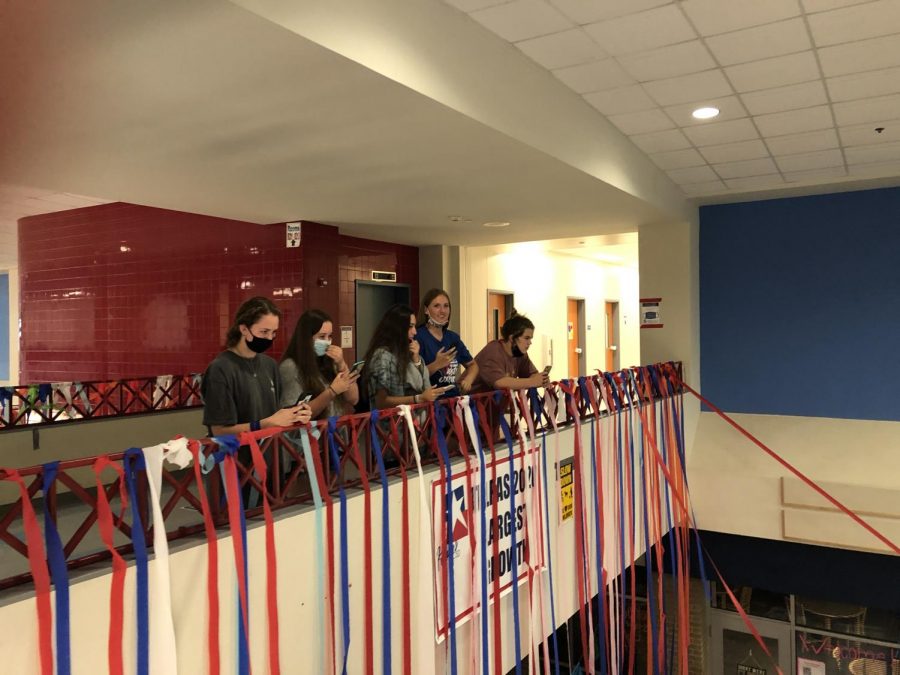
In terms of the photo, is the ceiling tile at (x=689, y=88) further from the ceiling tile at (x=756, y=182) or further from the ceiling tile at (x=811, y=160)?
the ceiling tile at (x=756, y=182)

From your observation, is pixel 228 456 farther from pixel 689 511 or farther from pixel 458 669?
pixel 689 511

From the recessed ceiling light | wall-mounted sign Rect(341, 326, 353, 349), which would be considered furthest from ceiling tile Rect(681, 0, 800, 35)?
wall-mounted sign Rect(341, 326, 353, 349)

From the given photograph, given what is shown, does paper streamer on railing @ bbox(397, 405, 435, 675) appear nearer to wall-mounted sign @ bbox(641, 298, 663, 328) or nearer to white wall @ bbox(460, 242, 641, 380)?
wall-mounted sign @ bbox(641, 298, 663, 328)

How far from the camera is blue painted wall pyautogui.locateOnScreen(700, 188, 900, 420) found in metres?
6.88

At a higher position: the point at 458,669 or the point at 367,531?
the point at 367,531

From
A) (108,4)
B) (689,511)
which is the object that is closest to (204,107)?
(108,4)

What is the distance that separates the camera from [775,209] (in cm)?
739

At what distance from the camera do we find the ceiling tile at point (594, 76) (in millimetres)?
Result: 3904

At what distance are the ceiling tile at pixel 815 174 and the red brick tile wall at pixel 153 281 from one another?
14.3ft

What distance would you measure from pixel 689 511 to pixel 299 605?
5.40m

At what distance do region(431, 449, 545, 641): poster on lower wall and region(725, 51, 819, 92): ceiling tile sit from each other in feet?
8.59

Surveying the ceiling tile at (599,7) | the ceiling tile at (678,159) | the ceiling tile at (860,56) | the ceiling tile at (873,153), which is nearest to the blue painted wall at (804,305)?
the ceiling tile at (873,153)

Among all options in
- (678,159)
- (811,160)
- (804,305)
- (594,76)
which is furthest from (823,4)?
(804,305)

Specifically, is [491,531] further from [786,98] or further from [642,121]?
[786,98]
